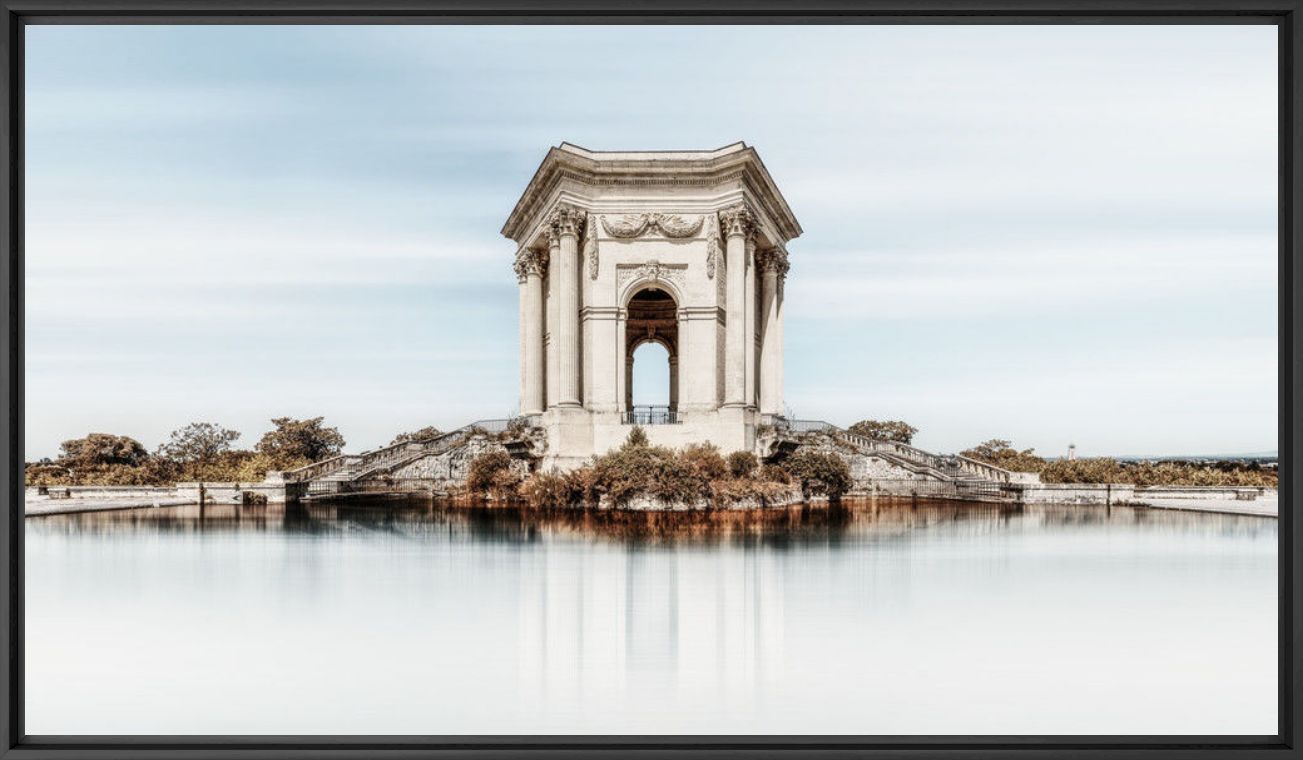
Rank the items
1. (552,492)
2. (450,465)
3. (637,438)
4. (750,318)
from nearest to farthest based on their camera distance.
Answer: (552,492)
(637,438)
(450,465)
(750,318)

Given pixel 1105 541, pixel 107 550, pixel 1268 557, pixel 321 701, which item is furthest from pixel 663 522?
pixel 1268 557

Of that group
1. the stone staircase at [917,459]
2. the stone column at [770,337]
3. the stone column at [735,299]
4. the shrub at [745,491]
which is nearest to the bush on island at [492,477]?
the shrub at [745,491]

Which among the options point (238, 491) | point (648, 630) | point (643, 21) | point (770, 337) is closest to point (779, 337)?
point (770, 337)

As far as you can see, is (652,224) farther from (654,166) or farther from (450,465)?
(450,465)

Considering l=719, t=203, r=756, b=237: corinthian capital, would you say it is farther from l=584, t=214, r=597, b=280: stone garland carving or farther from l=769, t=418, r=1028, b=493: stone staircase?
l=769, t=418, r=1028, b=493: stone staircase

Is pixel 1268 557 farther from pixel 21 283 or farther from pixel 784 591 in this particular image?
pixel 21 283
